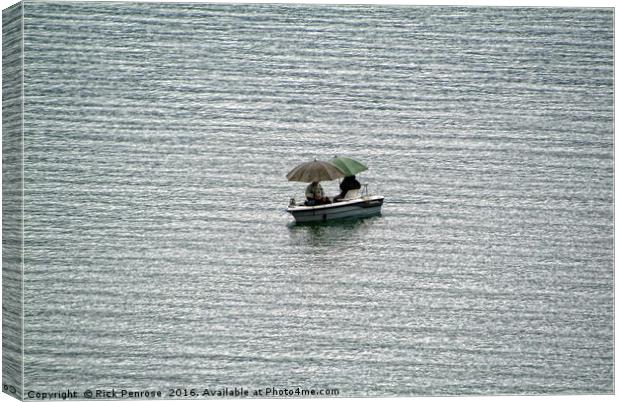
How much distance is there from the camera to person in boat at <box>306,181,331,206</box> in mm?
8977

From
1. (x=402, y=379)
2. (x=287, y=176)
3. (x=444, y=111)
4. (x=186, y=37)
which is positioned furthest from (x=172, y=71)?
(x=402, y=379)

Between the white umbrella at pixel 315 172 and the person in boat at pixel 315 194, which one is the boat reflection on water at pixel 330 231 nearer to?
the person in boat at pixel 315 194

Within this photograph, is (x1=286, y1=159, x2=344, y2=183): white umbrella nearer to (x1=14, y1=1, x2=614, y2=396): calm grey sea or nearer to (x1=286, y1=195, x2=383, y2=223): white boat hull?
(x1=14, y1=1, x2=614, y2=396): calm grey sea

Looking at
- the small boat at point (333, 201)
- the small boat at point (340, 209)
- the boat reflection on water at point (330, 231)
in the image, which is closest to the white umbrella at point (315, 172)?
the small boat at point (333, 201)

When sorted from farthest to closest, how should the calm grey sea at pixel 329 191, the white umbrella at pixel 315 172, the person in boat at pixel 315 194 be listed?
1. the person in boat at pixel 315 194
2. the white umbrella at pixel 315 172
3. the calm grey sea at pixel 329 191

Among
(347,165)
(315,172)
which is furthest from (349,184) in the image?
(315,172)

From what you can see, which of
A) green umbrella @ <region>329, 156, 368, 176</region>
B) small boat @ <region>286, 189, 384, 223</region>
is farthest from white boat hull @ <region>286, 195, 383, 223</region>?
green umbrella @ <region>329, 156, 368, 176</region>

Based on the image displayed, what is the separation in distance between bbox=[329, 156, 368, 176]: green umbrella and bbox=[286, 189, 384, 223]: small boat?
152mm

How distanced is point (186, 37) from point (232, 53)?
26cm

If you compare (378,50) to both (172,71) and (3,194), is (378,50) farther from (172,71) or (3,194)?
(3,194)

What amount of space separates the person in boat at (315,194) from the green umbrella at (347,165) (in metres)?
0.15

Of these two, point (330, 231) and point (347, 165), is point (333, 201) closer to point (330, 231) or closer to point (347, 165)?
point (330, 231)

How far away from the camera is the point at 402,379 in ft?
29.1

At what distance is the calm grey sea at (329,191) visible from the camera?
8734 millimetres
